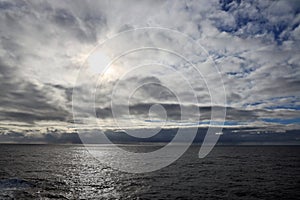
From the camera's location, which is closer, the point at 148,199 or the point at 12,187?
the point at 148,199

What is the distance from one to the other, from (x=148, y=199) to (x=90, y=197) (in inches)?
395

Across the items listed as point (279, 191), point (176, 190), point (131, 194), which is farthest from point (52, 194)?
point (279, 191)

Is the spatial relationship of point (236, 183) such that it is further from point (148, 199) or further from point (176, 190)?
point (148, 199)

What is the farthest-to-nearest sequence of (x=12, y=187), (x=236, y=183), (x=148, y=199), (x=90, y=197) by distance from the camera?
(x=236, y=183) → (x=12, y=187) → (x=90, y=197) → (x=148, y=199)

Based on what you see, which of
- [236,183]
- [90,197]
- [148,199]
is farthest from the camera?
[236,183]

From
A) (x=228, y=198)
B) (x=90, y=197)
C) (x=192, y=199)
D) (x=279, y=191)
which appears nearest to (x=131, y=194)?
(x=90, y=197)

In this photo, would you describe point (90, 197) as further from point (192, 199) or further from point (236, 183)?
point (236, 183)

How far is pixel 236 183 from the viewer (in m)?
48.5

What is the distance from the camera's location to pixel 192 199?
115ft

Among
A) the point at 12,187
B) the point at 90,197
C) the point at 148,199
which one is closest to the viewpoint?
the point at 148,199

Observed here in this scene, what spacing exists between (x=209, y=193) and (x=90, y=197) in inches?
810

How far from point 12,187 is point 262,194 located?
4477 cm

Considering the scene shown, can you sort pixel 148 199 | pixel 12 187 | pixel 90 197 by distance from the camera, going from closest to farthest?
pixel 148 199
pixel 90 197
pixel 12 187

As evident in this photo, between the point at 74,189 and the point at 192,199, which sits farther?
the point at 74,189
